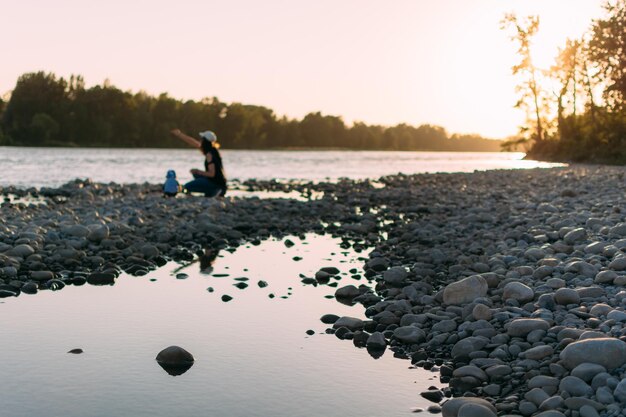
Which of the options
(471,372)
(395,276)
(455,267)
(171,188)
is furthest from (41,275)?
(171,188)

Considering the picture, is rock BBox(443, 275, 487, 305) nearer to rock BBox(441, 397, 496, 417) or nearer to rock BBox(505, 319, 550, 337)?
rock BBox(505, 319, 550, 337)

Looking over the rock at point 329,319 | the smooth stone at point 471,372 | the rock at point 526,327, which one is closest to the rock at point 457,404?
the smooth stone at point 471,372

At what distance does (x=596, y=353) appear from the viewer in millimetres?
5316

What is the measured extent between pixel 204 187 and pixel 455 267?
33.9 ft

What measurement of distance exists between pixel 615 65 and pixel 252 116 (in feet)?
264

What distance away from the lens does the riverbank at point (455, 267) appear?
5496mm

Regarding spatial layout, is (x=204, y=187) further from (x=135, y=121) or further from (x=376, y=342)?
(x=135, y=121)

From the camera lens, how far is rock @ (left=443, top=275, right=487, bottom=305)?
7629mm

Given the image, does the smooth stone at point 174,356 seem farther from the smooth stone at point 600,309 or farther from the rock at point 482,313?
the smooth stone at point 600,309

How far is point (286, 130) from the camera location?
122m

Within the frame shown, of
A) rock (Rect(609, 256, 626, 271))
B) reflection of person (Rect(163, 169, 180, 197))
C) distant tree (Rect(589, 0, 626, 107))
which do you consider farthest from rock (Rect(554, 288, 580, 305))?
distant tree (Rect(589, 0, 626, 107))

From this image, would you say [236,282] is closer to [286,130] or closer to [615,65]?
[615,65]

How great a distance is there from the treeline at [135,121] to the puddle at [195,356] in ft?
284

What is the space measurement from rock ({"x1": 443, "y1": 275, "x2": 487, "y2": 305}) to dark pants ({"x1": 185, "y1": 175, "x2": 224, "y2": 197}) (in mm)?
11683
